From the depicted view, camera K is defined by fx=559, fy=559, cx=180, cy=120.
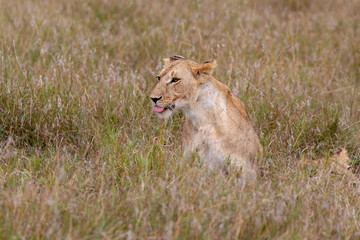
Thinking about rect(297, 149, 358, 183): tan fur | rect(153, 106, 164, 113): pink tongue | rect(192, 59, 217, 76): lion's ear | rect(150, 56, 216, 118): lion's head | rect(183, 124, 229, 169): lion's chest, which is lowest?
rect(297, 149, 358, 183): tan fur

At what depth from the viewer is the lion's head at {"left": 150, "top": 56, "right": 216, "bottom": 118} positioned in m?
3.97

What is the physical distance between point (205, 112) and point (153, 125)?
1.01 metres

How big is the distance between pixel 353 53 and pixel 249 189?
4.40 metres

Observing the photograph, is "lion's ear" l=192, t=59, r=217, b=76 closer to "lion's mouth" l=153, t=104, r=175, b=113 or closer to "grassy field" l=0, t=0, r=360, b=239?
"lion's mouth" l=153, t=104, r=175, b=113

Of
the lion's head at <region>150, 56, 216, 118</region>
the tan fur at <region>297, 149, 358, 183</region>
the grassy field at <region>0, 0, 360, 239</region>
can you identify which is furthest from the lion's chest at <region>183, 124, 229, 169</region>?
the tan fur at <region>297, 149, 358, 183</region>

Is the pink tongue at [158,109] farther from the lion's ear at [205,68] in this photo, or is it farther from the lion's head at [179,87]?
the lion's ear at [205,68]

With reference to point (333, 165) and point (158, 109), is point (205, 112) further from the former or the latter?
point (333, 165)

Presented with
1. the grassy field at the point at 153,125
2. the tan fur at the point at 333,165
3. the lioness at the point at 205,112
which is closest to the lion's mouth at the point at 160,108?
the lioness at the point at 205,112

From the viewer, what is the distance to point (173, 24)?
7.57 m

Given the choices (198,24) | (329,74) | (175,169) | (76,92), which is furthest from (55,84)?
(329,74)

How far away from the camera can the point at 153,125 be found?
497 centimetres

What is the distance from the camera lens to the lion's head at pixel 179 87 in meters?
3.97

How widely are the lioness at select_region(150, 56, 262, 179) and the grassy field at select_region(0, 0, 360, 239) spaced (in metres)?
0.17

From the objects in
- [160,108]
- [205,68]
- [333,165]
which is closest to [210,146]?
[160,108]
